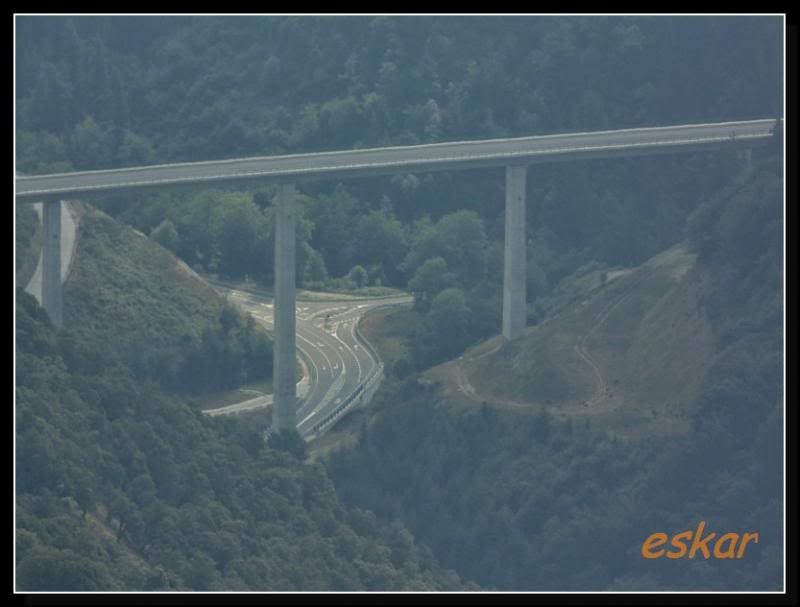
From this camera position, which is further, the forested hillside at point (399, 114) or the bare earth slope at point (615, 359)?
the forested hillside at point (399, 114)

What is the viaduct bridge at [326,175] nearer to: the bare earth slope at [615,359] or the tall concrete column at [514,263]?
the tall concrete column at [514,263]

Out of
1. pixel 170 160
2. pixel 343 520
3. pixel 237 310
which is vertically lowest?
pixel 343 520

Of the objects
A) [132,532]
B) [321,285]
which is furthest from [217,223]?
[132,532]

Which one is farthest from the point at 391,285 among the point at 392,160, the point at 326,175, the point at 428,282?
the point at 326,175

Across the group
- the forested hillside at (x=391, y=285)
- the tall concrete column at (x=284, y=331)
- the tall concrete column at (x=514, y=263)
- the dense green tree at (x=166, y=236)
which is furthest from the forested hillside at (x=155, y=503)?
the dense green tree at (x=166, y=236)

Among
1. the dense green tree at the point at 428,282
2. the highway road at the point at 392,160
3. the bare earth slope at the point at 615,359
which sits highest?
the highway road at the point at 392,160

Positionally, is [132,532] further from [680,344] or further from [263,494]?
[680,344]

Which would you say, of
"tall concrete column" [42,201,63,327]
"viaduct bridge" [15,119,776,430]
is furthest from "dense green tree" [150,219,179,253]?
"tall concrete column" [42,201,63,327]
